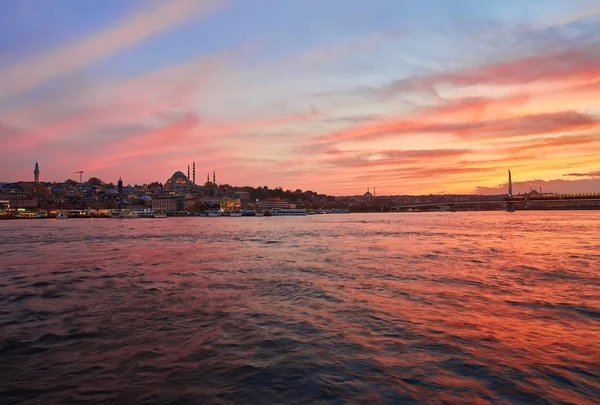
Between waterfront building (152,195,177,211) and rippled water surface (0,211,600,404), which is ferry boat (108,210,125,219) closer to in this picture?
waterfront building (152,195,177,211)

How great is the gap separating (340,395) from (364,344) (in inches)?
89.1

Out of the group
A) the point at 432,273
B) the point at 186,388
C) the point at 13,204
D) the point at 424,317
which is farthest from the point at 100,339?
the point at 13,204

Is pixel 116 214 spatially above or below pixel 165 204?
below

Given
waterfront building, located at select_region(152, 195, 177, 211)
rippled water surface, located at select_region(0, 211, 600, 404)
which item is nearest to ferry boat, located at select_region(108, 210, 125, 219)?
waterfront building, located at select_region(152, 195, 177, 211)

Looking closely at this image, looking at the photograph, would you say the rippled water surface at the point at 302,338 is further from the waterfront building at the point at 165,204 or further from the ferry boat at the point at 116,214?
the waterfront building at the point at 165,204

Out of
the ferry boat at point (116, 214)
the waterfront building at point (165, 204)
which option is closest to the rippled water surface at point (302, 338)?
the ferry boat at point (116, 214)

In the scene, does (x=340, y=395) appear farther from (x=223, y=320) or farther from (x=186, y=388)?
(x=223, y=320)

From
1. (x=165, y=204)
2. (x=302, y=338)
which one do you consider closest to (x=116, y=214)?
(x=165, y=204)

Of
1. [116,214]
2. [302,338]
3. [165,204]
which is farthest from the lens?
[165,204]

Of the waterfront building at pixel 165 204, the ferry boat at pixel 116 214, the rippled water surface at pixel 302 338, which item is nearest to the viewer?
the rippled water surface at pixel 302 338

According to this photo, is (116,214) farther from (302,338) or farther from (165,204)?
(302,338)

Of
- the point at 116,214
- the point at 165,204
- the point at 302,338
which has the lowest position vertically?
the point at 302,338

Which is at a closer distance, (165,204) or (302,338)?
(302,338)

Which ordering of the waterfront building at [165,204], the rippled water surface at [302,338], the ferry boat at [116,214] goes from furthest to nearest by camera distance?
the waterfront building at [165,204] → the ferry boat at [116,214] → the rippled water surface at [302,338]
